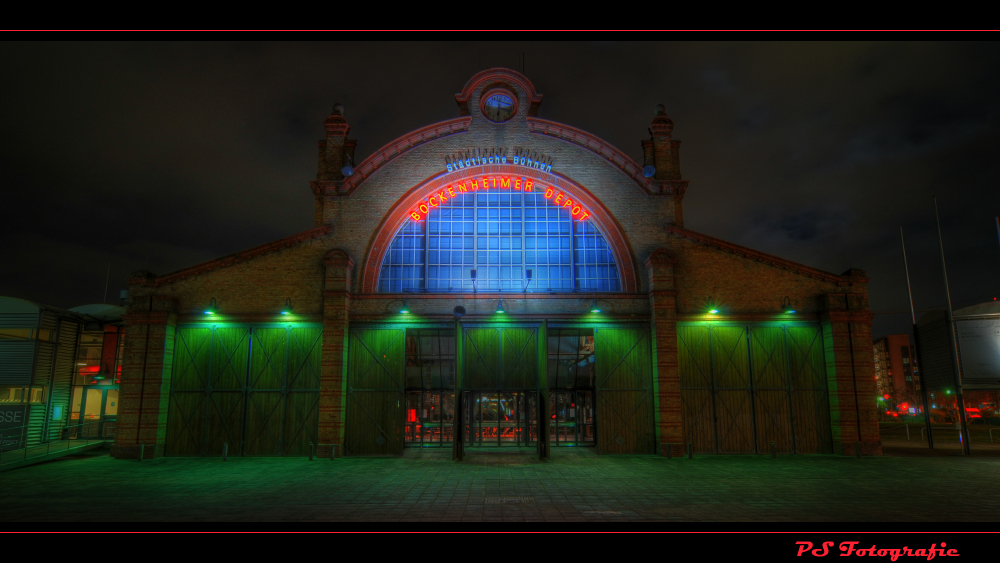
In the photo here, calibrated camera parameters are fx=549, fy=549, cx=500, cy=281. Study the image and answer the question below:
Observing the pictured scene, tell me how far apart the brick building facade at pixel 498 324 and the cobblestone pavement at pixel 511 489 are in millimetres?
1632

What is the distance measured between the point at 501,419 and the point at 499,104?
1460 cm

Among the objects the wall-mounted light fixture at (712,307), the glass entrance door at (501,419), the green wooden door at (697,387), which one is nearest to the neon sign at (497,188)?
the wall-mounted light fixture at (712,307)

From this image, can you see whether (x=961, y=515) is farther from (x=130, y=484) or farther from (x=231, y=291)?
(x=231, y=291)

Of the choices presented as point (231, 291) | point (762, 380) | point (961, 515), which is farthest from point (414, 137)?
point (961, 515)

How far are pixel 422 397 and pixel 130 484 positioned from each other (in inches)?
434

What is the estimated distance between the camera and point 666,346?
2272cm

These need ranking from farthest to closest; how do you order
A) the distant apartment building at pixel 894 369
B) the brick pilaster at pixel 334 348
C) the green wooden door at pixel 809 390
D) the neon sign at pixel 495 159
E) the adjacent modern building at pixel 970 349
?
1. the distant apartment building at pixel 894 369
2. the neon sign at pixel 495 159
3. the adjacent modern building at pixel 970 349
4. the green wooden door at pixel 809 390
5. the brick pilaster at pixel 334 348

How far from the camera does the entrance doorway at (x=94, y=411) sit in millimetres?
28312

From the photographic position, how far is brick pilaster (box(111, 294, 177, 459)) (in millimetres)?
21734

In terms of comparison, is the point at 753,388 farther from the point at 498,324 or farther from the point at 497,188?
the point at 497,188

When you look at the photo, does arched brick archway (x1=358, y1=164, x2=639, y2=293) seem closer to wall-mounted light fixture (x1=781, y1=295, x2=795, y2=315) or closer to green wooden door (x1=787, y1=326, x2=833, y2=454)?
wall-mounted light fixture (x1=781, y1=295, x2=795, y2=315)

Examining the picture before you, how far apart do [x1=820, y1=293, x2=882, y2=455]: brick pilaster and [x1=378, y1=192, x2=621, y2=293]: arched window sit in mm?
9010

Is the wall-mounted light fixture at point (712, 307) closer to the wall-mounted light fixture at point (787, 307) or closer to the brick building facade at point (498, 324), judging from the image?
the brick building facade at point (498, 324)

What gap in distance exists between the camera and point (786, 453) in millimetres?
22578
